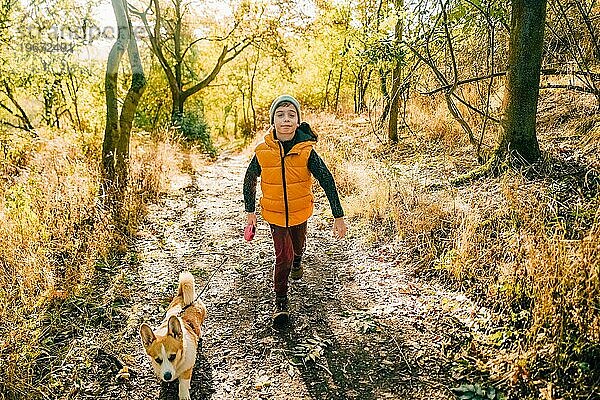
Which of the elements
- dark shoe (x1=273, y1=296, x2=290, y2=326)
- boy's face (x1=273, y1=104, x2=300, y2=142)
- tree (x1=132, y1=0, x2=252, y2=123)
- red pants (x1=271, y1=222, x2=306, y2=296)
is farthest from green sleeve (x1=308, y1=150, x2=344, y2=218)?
tree (x1=132, y1=0, x2=252, y2=123)

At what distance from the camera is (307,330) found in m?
3.99

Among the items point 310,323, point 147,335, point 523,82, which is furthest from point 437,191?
point 147,335

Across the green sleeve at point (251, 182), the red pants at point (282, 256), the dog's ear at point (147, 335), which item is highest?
the green sleeve at point (251, 182)

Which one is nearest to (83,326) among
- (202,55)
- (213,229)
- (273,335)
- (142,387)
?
(142,387)

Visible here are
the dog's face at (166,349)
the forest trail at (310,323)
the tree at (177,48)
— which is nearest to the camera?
the dog's face at (166,349)

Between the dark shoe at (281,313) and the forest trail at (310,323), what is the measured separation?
9 centimetres

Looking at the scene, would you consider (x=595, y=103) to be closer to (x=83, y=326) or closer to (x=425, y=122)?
(x=425, y=122)

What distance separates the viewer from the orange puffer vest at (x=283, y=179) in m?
3.89

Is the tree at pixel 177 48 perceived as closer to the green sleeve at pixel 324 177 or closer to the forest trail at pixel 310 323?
the forest trail at pixel 310 323

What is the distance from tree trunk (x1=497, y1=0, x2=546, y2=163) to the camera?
5.37m

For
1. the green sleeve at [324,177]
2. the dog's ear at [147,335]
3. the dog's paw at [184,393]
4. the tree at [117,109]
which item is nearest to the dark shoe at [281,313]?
the green sleeve at [324,177]

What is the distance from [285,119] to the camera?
12.4 ft

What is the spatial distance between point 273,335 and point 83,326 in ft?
5.87

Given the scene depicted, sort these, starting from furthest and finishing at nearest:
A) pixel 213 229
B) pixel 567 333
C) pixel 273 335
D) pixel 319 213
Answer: pixel 319 213 < pixel 213 229 < pixel 273 335 < pixel 567 333
